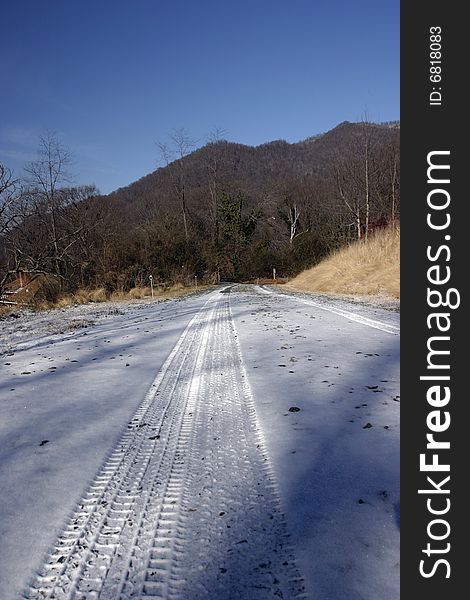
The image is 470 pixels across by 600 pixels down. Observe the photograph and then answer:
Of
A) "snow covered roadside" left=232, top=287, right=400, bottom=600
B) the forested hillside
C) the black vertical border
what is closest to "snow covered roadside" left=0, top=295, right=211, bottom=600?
"snow covered roadside" left=232, top=287, right=400, bottom=600

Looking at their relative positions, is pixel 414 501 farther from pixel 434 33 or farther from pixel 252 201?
pixel 252 201


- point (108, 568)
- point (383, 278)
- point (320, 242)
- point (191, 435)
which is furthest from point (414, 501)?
point (320, 242)

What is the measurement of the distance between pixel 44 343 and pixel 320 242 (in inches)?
1290

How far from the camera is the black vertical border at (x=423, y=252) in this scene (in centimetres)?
152

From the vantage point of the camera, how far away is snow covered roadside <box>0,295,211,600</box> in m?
1.92

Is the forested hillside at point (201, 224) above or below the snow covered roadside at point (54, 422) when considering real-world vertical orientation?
above

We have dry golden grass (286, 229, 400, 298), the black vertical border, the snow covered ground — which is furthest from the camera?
dry golden grass (286, 229, 400, 298)

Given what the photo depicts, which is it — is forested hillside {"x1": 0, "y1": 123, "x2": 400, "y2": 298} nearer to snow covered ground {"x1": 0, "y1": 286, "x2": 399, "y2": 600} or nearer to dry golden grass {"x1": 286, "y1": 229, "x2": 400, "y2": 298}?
dry golden grass {"x1": 286, "y1": 229, "x2": 400, "y2": 298}

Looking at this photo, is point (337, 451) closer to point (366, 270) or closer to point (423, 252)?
point (423, 252)

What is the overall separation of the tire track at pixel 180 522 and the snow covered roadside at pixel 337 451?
0.40 feet

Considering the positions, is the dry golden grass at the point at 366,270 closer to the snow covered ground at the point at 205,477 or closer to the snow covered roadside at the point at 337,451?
the snow covered roadside at the point at 337,451

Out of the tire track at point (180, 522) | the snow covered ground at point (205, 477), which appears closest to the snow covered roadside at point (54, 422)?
the snow covered ground at point (205, 477)

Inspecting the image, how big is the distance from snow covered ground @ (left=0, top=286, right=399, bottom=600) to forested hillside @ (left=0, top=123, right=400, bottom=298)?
1027 centimetres

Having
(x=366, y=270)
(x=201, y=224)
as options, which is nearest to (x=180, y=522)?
(x=366, y=270)
